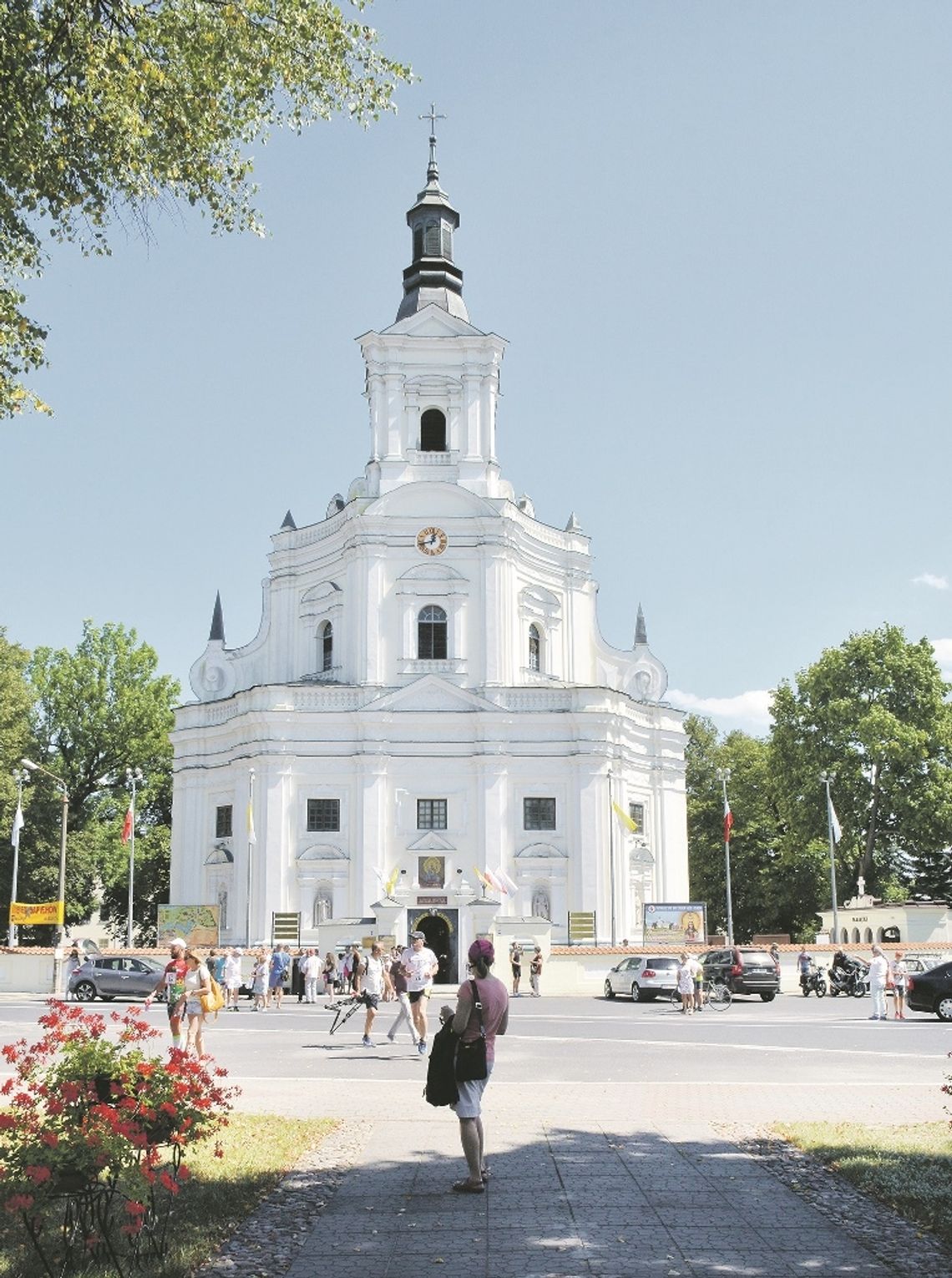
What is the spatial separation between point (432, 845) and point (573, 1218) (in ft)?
142

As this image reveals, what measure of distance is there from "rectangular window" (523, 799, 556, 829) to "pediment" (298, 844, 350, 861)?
7550 millimetres

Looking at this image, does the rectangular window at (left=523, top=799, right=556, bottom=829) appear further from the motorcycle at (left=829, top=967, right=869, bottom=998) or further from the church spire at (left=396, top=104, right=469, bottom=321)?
the church spire at (left=396, top=104, right=469, bottom=321)

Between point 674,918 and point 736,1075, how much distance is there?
1278 inches

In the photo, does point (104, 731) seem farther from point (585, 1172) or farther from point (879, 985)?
point (585, 1172)

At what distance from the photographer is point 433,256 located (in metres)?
63.3

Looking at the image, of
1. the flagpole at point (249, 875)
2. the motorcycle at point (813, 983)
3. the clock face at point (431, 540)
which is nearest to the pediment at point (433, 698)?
the clock face at point (431, 540)

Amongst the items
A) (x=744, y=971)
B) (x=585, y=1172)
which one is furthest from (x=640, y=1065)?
(x=744, y=971)

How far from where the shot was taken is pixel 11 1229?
8.26 meters

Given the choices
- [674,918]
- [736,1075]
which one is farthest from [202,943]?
[736,1075]

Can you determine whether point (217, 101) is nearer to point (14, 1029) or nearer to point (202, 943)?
point (14, 1029)

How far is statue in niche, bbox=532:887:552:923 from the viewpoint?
5206 cm

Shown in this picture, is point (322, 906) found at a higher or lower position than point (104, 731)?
lower

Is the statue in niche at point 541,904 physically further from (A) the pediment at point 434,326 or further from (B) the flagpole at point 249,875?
(A) the pediment at point 434,326

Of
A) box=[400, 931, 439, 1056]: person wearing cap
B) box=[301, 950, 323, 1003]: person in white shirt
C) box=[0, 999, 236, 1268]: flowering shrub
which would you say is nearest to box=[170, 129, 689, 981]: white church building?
box=[301, 950, 323, 1003]: person in white shirt
